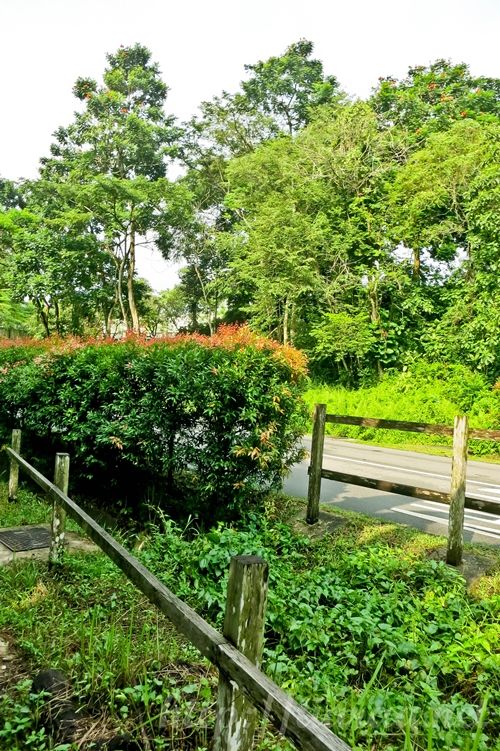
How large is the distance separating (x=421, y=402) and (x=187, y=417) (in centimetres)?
1309

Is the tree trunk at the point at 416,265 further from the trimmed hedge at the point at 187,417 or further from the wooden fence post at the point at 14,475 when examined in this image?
the wooden fence post at the point at 14,475

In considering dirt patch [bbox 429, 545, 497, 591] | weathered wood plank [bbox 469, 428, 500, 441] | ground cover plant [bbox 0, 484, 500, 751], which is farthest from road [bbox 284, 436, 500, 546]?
ground cover plant [bbox 0, 484, 500, 751]

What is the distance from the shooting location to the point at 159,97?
34281mm

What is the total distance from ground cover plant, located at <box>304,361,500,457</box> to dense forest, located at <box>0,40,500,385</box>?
2.76ft

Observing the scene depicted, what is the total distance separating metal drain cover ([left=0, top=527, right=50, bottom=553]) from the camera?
5.14 m

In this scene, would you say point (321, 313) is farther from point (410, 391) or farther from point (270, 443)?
point (270, 443)

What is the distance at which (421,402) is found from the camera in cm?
1688

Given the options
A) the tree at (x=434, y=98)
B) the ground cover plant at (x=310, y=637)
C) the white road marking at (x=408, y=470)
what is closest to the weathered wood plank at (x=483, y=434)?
the ground cover plant at (x=310, y=637)

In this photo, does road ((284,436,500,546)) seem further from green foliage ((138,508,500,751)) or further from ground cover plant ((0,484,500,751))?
green foliage ((138,508,500,751))

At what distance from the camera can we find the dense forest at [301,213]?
62.8 feet

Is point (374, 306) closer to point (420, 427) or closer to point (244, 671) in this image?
Answer: point (420, 427)

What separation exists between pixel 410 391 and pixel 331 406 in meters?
2.87

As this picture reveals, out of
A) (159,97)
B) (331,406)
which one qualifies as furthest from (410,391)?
(159,97)

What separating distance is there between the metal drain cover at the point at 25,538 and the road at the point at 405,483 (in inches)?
149
